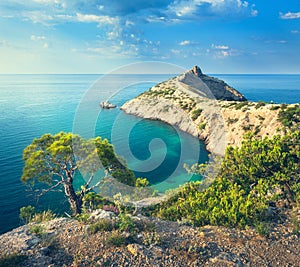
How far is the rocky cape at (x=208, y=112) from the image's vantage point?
2260 inches

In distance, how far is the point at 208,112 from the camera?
76000 millimetres

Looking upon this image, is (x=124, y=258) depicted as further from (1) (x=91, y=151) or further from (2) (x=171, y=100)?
(2) (x=171, y=100)

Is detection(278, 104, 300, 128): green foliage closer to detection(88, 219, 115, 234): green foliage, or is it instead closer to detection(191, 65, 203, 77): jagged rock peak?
detection(88, 219, 115, 234): green foliage

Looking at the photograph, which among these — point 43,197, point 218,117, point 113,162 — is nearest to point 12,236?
point 113,162

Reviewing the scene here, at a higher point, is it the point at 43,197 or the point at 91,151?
the point at 91,151

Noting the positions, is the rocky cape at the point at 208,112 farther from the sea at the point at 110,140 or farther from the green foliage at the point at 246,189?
the green foliage at the point at 246,189

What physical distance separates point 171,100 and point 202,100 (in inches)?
602

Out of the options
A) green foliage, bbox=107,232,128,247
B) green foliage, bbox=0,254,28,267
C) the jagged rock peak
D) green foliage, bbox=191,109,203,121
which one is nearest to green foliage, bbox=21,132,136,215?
green foliage, bbox=107,232,128,247

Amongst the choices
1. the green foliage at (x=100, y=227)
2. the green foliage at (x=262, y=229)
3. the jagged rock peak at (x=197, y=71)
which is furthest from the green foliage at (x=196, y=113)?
the green foliage at (x=100, y=227)

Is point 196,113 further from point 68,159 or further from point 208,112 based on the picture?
point 68,159

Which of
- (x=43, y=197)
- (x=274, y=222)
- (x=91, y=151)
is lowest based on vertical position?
(x=43, y=197)

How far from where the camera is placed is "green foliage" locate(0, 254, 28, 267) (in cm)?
994

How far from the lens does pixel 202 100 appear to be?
287 feet

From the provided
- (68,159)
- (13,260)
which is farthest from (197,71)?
(13,260)
